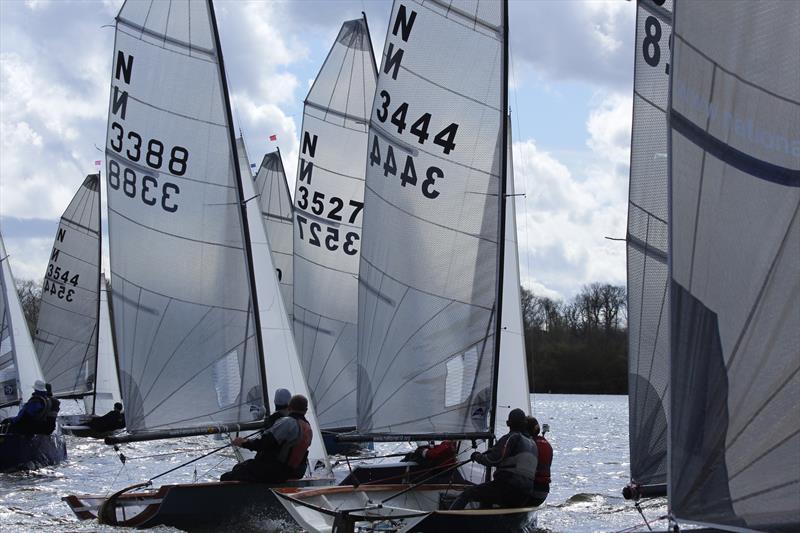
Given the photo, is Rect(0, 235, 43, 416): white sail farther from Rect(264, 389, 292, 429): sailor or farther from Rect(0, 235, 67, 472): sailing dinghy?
Rect(264, 389, 292, 429): sailor

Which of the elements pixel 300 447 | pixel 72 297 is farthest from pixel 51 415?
pixel 72 297

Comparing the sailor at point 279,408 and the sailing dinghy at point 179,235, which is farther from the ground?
the sailing dinghy at point 179,235

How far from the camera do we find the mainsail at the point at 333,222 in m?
20.0

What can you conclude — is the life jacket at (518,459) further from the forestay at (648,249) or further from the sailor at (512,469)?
the forestay at (648,249)

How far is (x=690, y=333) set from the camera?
6035mm

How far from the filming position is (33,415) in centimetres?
1838

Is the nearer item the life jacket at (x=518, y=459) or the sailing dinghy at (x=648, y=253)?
the sailing dinghy at (x=648, y=253)

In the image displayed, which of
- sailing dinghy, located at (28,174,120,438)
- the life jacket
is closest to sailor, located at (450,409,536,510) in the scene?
the life jacket

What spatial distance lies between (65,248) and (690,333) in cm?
2670

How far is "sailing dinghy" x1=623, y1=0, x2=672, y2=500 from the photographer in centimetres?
980

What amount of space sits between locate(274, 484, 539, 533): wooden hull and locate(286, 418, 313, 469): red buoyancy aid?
0.61 metres

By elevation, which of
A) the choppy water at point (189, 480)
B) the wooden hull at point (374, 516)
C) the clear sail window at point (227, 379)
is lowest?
the choppy water at point (189, 480)

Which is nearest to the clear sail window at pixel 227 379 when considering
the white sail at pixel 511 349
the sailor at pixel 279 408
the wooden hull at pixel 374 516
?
the sailor at pixel 279 408

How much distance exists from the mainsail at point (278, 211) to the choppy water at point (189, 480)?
12.3 ft
